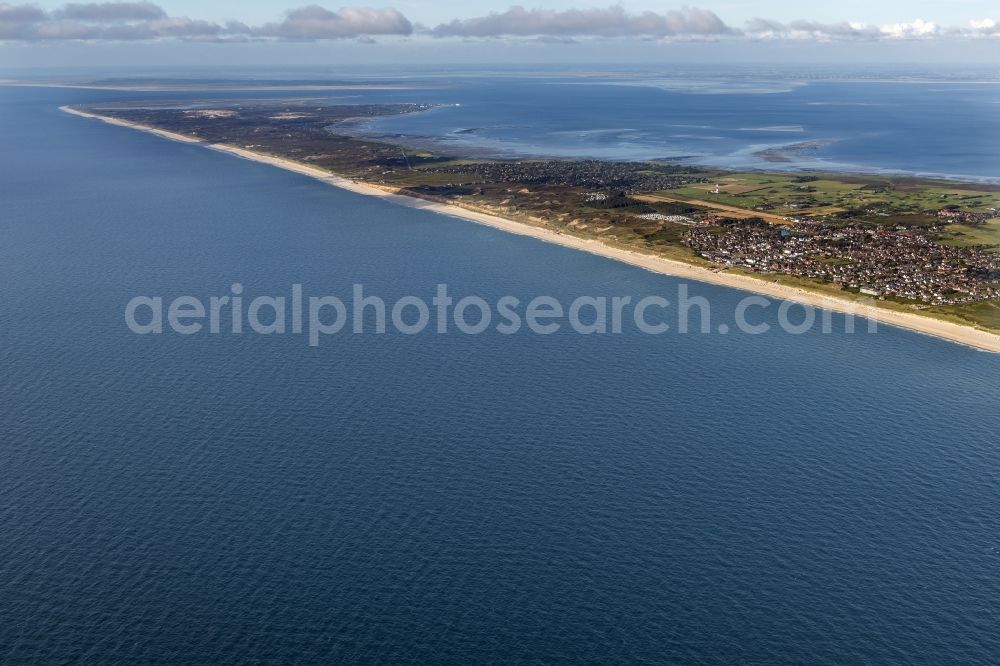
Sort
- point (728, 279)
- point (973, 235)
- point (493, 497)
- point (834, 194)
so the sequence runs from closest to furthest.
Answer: point (493, 497), point (728, 279), point (973, 235), point (834, 194)

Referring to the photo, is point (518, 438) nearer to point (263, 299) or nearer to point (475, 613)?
point (475, 613)

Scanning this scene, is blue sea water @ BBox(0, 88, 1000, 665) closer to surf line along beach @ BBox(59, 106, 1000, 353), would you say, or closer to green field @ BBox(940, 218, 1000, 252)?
surf line along beach @ BBox(59, 106, 1000, 353)

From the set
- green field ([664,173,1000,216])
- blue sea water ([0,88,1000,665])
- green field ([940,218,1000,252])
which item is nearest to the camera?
blue sea water ([0,88,1000,665])

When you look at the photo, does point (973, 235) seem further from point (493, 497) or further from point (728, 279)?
point (493, 497)

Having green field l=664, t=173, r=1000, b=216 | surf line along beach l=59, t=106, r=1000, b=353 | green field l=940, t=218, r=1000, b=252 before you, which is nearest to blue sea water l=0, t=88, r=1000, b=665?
surf line along beach l=59, t=106, r=1000, b=353

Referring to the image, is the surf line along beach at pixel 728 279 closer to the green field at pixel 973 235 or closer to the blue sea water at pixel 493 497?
the blue sea water at pixel 493 497

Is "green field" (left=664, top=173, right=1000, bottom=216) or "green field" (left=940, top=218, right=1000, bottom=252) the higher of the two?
"green field" (left=664, top=173, right=1000, bottom=216)

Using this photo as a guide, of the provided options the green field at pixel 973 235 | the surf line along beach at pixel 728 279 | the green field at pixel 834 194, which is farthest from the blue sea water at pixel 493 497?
the green field at pixel 834 194

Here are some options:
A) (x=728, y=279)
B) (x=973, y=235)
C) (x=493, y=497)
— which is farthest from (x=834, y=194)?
(x=493, y=497)

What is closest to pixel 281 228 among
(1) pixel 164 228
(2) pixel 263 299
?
(1) pixel 164 228
